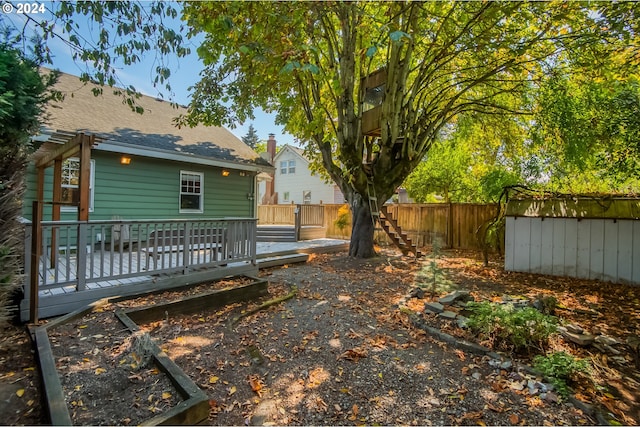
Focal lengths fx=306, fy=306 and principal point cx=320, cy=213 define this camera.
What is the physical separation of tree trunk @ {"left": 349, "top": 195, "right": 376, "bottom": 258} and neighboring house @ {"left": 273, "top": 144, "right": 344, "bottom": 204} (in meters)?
13.9

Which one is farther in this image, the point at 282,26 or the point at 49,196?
the point at 49,196

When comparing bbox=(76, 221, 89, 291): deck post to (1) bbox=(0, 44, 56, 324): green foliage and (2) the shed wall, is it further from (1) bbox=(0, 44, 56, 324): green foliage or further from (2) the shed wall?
(2) the shed wall

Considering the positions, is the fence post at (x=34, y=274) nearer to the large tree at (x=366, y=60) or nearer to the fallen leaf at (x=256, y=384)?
the fallen leaf at (x=256, y=384)

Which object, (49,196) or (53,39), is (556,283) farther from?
(49,196)

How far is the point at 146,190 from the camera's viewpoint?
8695mm

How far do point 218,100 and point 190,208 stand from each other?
3683 millimetres

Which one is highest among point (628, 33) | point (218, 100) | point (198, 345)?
point (628, 33)

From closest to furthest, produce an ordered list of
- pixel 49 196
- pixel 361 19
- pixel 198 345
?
pixel 198 345, pixel 361 19, pixel 49 196

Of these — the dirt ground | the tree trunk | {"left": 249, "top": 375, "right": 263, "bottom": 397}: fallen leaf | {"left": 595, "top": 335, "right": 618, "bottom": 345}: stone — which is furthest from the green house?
{"left": 595, "top": 335, "right": 618, "bottom": 345}: stone

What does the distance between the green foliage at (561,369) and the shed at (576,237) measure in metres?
5.30

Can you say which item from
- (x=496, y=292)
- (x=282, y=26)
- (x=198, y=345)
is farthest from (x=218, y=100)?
(x=496, y=292)

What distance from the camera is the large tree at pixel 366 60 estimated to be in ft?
16.7

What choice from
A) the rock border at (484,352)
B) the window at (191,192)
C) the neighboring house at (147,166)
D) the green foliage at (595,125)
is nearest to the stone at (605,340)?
the rock border at (484,352)

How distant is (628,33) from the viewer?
5590mm
